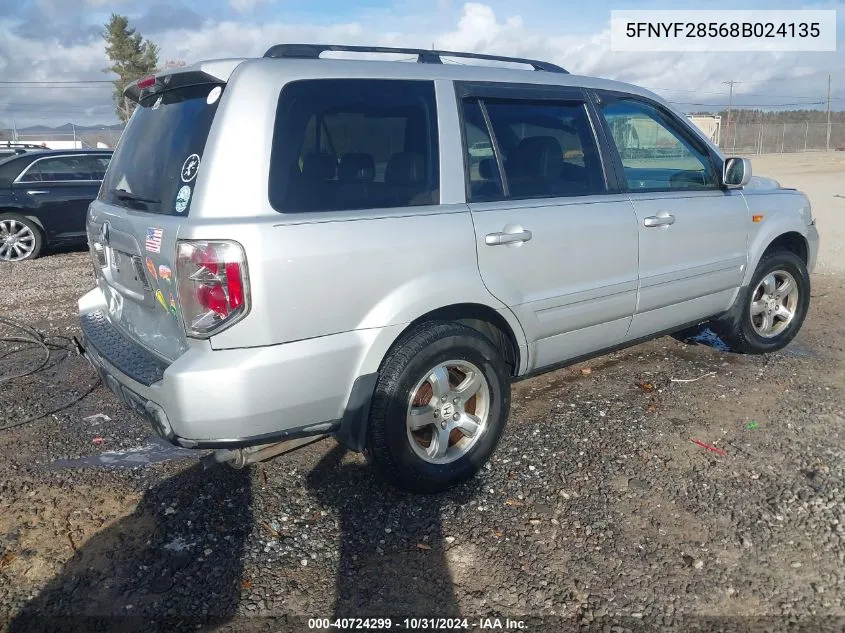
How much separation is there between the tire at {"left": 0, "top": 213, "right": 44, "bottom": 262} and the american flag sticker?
821 centimetres

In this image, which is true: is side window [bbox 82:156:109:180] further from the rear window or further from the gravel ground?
the rear window

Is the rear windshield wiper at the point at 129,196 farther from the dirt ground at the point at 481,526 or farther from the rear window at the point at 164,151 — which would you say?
the dirt ground at the point at 481,526

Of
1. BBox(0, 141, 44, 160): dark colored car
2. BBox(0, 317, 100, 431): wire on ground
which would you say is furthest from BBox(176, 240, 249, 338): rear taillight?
BBox(0, 141, 44, 160): dark colored car

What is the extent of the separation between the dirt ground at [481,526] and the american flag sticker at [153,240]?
48.4 inches

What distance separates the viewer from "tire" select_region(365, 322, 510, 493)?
301 cm

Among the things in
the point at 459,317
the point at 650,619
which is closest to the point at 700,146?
the point at 459,317

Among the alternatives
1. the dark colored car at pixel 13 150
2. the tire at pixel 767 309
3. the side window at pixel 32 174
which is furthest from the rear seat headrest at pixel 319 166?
the dark colored car at pixel 13 150

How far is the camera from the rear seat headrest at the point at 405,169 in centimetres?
303

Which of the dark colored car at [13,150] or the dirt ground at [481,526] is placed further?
the dark colored car at [13,150]

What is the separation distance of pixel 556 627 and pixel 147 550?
1678 millimetres

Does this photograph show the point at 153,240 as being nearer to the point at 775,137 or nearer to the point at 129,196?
the point at 129,196

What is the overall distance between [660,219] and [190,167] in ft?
8.38

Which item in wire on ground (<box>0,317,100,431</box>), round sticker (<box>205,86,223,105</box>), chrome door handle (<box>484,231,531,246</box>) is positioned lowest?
wire on ground (<box>0,317,100,431</box>)

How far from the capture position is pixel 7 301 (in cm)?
736
